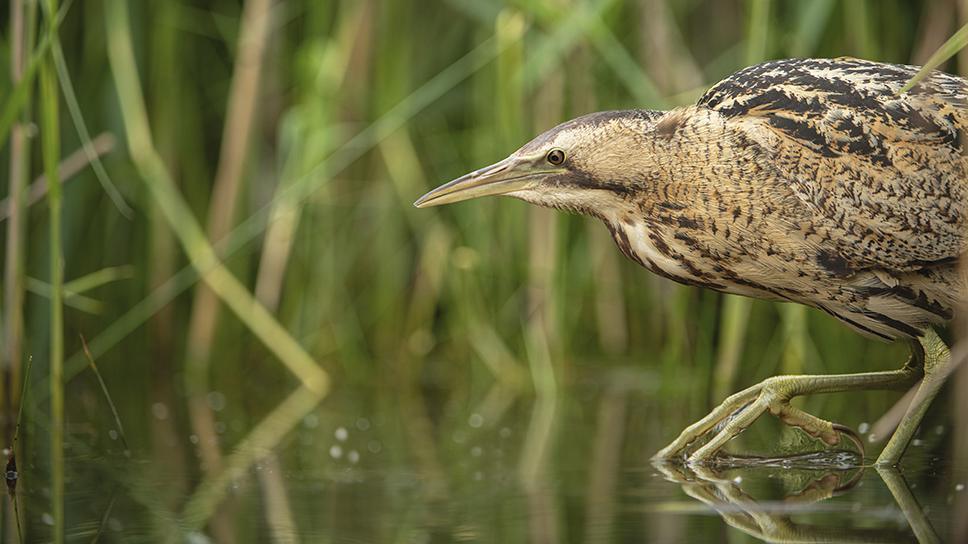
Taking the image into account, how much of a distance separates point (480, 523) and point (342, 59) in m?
2.70

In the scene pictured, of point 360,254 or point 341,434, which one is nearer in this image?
point 341,434

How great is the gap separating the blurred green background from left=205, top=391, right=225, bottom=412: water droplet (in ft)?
0.07

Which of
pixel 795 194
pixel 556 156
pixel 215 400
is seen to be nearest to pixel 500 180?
pixel 556 156

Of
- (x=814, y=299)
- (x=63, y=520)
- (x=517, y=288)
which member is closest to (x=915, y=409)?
(x=814, y=299)

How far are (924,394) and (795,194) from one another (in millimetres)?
500

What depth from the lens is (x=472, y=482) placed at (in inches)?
131

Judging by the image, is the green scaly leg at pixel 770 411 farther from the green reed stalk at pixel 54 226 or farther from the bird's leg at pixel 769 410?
the green reed stalk at pixel 54 226

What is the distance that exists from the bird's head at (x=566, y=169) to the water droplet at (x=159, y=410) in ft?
4.80

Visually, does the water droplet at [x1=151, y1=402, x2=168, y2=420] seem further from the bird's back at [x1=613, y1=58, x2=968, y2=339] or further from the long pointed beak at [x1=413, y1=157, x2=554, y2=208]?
the bird's back at [x1=613, y1=58, x2=968, y2=339]

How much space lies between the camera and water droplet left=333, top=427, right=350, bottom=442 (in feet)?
13.2

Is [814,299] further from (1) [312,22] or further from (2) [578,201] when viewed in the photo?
(1) [312,22]

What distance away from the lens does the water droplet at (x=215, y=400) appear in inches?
184

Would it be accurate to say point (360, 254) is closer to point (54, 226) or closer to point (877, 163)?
point (54, 226)

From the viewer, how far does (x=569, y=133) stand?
11.0ft
